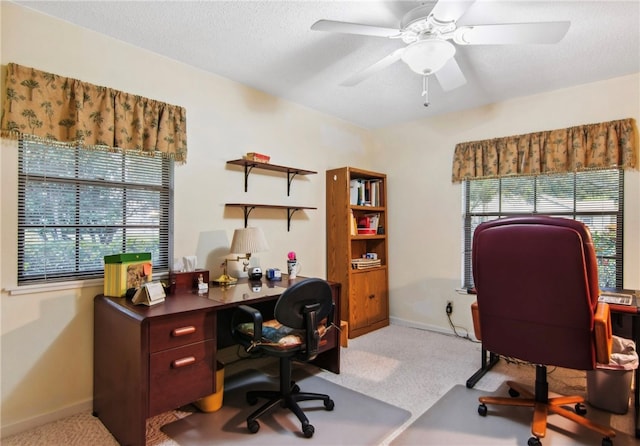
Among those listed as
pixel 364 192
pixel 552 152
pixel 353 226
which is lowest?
pixel 353 226

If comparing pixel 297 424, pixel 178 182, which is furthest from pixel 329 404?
pixel 178 182

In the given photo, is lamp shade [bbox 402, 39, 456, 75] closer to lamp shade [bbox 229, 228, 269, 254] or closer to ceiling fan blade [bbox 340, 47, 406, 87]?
ceiling fan blade [bbox 340, 47, 406, 87]

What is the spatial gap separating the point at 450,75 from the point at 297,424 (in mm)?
2311

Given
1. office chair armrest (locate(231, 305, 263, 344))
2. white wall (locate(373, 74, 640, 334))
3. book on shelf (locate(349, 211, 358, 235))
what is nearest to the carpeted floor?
white wall (locate(373, 74, 640, 334))

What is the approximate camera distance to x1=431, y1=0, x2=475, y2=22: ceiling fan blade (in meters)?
1.45

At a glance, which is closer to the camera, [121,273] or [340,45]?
[121,273]

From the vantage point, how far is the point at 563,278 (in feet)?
5.46

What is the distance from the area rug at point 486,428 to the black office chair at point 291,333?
0.57 metres

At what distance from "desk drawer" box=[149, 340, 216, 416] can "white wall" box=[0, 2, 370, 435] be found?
2.50ft

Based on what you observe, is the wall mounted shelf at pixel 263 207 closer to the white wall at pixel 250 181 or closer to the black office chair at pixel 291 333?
the white wall at pixel 250 181

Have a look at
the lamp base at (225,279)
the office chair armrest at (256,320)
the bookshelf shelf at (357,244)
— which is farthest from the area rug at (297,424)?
the bookshelf shelf at (357,244)

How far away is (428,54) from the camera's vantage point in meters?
1.81

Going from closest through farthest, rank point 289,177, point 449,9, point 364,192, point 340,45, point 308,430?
point 449,9 → point 308,430 → point 340,45 → point 289,177 → point 364,192

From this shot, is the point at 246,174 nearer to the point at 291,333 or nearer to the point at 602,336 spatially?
the point at 291,333
